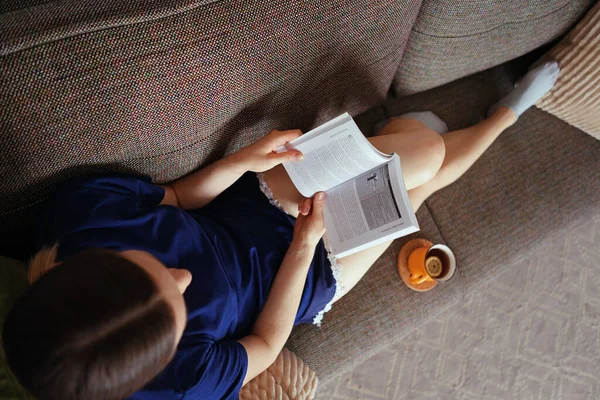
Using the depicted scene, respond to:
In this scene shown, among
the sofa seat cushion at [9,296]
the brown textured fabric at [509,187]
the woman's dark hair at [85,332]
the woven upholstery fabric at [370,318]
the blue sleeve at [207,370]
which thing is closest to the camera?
the woman's dark hair at [85,332]

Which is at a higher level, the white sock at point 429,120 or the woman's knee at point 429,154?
the woman's knee at point 429,154

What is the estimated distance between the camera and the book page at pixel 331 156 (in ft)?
3.03

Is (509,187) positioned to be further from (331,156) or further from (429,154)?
(331,156)

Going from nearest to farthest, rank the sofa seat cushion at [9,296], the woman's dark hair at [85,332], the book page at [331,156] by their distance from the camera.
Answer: the woman's dark hair at [85,332] → the sofa seat cushion at [9,296] → the book page at [331,156]

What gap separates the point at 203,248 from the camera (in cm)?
93

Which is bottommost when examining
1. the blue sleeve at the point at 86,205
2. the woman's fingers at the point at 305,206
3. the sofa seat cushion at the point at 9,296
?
the woman's fingers at the point at 305,206

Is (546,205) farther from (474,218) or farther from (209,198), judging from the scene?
(209,198)

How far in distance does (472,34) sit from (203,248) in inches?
36.1

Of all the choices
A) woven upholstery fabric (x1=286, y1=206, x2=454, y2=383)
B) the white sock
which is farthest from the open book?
the white sock

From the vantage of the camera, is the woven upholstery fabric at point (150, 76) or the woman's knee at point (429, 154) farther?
the woman's knee at point (429, 154)

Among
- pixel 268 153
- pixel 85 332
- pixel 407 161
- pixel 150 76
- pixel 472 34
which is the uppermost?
pixel 150 76

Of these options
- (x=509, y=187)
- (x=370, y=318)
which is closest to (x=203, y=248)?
(x=370, y=318)

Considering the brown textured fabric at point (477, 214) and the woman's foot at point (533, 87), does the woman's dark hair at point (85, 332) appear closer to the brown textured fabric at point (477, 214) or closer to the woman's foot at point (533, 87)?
the brown textured fabric at point (477, 214)

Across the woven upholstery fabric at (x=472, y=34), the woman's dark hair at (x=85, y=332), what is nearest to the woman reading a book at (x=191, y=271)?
the woman's dark hair at (x=85, y=332)
